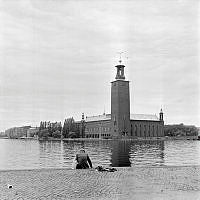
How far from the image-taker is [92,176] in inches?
458

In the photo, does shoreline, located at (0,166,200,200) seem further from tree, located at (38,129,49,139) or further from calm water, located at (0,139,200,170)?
tree, located at (38,129,49,139)

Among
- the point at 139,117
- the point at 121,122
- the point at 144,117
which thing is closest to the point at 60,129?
the point at 139,117

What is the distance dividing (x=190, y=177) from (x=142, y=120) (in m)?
119

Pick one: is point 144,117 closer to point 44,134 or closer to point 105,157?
point 44,134

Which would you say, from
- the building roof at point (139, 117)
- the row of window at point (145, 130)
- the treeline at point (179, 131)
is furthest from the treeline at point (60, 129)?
the treeline at point (179, 131)

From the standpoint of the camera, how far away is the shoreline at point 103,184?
27.6ft

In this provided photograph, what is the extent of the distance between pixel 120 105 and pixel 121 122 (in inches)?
216

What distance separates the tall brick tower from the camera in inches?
4530

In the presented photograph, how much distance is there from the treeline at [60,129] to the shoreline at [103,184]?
126 m

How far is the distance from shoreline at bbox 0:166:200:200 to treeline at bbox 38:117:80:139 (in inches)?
4971

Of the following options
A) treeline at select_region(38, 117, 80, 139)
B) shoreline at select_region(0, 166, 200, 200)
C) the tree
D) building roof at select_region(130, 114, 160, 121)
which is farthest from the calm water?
the tree

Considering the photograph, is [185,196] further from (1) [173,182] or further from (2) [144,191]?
(1) [173,182]

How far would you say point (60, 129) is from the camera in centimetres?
15150

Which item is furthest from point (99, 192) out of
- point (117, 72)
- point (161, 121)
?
point (161, 121)
